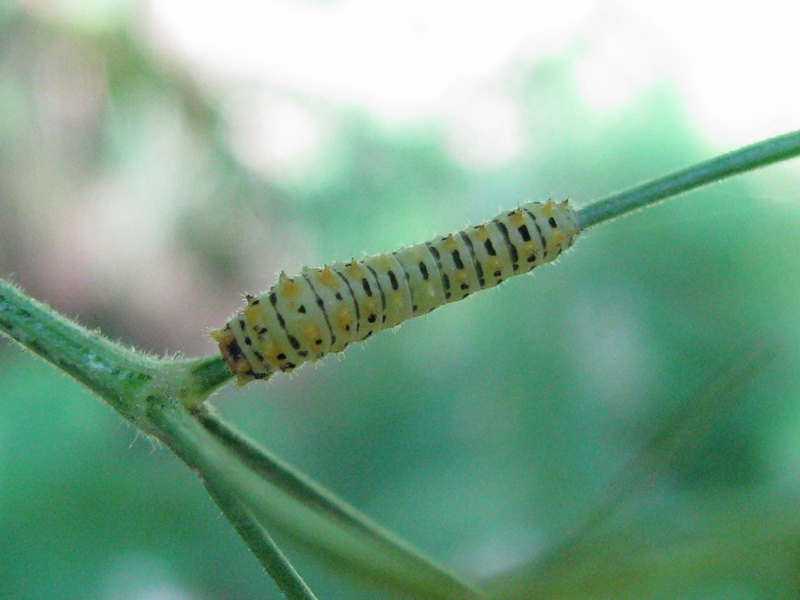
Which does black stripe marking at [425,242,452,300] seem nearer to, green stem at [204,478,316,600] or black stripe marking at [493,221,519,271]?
black stripe marking at [493,221,519,271]

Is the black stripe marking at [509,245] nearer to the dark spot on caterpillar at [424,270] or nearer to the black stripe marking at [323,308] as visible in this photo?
the dark spot on caterpillar at [424,270]

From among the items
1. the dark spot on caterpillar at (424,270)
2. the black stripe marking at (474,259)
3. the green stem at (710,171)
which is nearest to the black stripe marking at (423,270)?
the dark spot on caterpillar at (424,270)

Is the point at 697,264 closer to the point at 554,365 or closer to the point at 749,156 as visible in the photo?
the point at 554,365

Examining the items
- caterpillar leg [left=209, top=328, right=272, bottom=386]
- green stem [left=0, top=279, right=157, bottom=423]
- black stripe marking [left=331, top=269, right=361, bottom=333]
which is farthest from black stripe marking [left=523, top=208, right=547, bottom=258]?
green stem [left=0, top=279, right=157, bottom=423]

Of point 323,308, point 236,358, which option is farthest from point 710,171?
point 236,358

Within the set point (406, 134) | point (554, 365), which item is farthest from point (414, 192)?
point (554, 365)

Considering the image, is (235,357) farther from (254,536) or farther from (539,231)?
(539,231)

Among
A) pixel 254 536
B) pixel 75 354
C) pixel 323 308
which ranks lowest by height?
pixel 254 536
